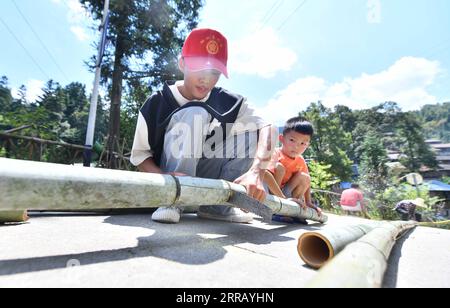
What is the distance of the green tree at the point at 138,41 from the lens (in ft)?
28.4

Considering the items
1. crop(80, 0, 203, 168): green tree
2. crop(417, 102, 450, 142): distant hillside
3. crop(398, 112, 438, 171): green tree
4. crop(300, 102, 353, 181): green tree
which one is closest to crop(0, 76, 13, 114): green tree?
crop(80, 0, 203, 168): green tree

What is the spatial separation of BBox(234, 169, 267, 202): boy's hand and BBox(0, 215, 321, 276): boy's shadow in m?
0.21

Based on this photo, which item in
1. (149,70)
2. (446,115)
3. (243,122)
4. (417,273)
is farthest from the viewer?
(446,115)

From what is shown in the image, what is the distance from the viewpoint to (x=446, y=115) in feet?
289

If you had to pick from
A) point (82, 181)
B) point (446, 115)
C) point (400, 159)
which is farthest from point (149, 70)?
point (446, 115)

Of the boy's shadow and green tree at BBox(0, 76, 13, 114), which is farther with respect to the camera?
green tree at BBox(0, 76, 13, 114)

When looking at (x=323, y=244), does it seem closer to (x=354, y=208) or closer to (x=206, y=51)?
(x=206, y=51)

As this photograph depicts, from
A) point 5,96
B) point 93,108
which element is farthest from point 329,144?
point 5,96

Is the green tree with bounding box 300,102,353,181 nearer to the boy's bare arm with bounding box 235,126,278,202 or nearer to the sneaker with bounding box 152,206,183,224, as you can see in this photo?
the boy's bare arm with bounding box 235,126,278,202

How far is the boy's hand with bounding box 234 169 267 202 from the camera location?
1.32m

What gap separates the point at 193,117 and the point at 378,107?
58.0 metres

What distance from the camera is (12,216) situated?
4.01 ft

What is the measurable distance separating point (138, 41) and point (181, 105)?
830 cm
